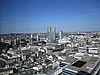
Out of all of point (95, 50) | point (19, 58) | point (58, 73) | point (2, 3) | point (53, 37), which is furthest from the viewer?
point (53, 37)

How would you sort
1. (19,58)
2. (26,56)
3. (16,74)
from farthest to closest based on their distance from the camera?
(26,56) < (19,58) < (16,74)

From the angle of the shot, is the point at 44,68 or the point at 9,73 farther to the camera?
the point at 44,68

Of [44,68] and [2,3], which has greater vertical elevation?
[2,3]

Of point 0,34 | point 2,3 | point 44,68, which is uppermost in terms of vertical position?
point 2,3

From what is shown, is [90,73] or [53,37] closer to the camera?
[90,73]

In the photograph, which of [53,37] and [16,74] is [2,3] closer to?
[16,74]

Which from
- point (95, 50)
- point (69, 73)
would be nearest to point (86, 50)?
point (95, 50)

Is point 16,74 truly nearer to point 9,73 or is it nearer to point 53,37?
point 9,73

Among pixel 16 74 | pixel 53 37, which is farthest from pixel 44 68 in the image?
pixel 53 37

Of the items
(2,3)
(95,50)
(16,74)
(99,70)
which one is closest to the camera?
(2,3)
